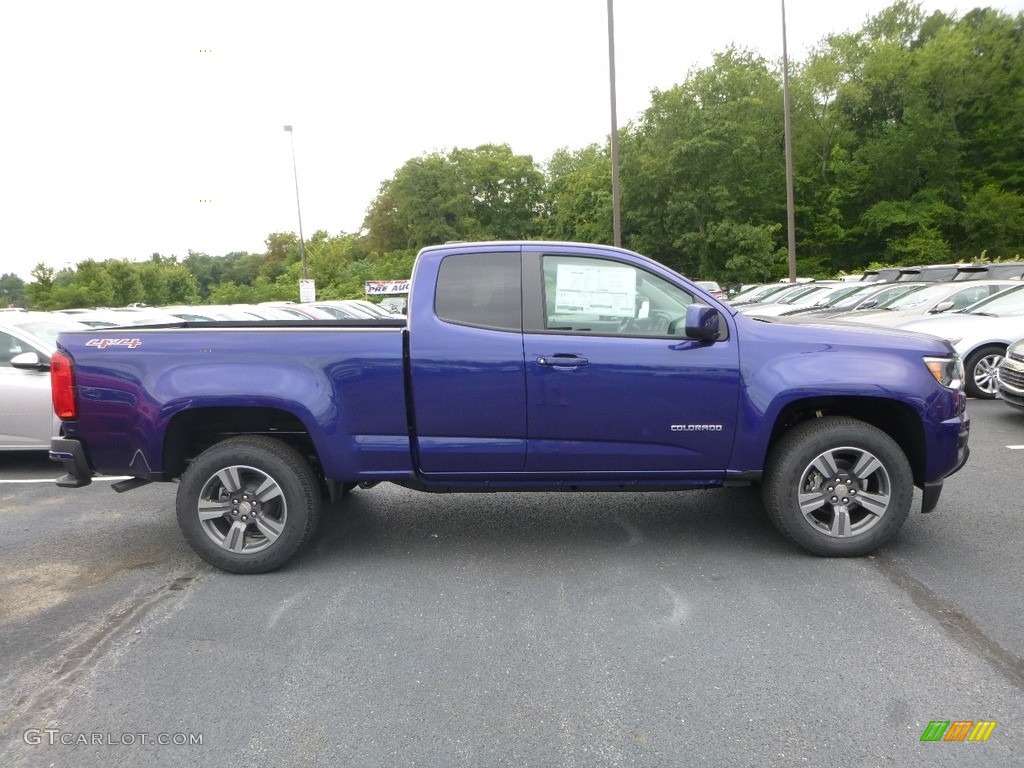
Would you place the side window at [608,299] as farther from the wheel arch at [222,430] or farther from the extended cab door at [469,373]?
the wheel arch at [222,430]

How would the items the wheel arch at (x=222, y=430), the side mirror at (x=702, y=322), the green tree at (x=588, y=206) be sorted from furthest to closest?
the green tree at (x=588, y=206) < the wheel arch at (x=222, y=430) < the side mirror at (x=702, y=322)

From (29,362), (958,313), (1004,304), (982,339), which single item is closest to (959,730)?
(29,362)

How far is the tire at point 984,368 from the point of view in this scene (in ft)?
36.4

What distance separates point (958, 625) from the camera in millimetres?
4098

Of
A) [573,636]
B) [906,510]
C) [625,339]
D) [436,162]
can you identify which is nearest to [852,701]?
[573,636]

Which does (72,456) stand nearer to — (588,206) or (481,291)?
(481,291)

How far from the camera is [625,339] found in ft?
16.4

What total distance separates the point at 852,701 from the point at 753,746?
0.58 metres

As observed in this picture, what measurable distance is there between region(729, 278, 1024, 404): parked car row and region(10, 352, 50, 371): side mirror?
21.7ft

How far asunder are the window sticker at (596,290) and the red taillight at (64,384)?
9.66 feet

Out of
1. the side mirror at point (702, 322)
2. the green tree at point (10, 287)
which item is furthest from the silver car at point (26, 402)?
the green tree at point (10, 287)

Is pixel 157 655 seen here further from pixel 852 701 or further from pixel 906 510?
pixel 906 510

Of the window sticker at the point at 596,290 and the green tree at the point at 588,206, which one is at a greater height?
the green tree at the point at 588,206

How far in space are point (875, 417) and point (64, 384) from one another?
5038 mm
